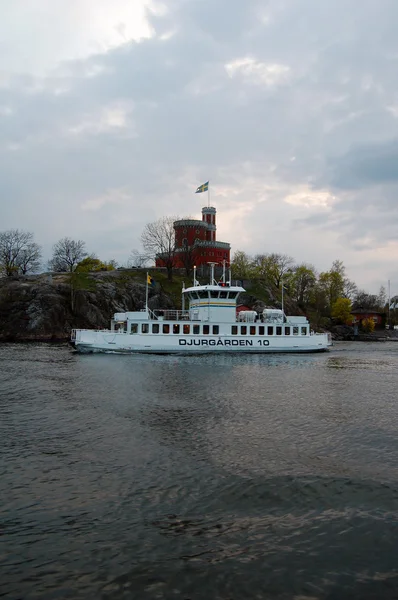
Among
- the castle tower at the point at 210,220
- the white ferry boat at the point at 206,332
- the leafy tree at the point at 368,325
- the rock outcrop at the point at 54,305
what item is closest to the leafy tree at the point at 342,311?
the leafy tree at the point at 368,325

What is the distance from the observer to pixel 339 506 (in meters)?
11.7

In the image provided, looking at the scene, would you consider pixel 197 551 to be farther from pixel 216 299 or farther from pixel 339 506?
pixel 216 299

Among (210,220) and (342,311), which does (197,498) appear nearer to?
(342,311)

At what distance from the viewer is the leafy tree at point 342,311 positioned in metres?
118

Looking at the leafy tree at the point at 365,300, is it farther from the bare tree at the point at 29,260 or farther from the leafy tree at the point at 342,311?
the bare tree at the point at 29,260

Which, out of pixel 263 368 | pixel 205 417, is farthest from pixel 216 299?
pixel 205 417

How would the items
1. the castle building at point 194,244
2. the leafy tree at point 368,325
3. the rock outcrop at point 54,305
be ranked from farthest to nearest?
the leafy tree at point 368,325
the castle building at point 194,244
the rock outcrop at point 54,305

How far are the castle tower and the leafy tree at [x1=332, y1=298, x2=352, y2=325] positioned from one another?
36875 millimetres

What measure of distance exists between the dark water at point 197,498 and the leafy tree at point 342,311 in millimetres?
96218

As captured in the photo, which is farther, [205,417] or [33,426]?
[205,417]

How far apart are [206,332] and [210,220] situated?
76.0 metres

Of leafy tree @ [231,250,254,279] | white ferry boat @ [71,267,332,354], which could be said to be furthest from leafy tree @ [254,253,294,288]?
white ferry boat @ [71,267,332,354]

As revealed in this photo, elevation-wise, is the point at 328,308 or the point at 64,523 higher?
the point at 328,308

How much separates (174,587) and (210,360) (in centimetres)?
3863
